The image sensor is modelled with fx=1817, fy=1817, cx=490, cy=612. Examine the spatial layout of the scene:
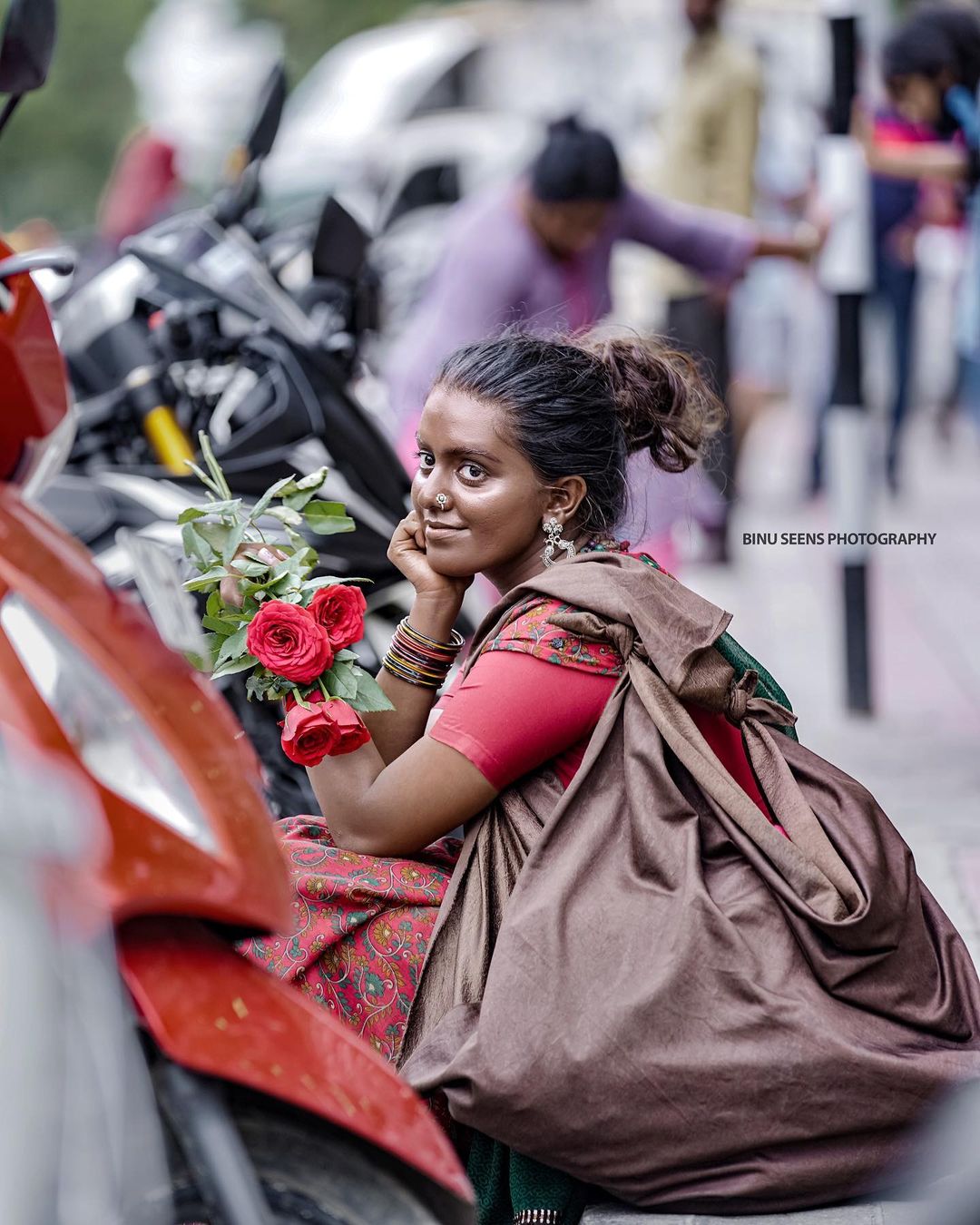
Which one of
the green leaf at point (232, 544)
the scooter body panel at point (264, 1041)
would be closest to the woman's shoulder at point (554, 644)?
the green leaf at point (232, 544)

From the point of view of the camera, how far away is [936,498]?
9406 mm

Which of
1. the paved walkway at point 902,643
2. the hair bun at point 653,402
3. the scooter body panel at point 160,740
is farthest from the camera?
the paved walkway at point 902,643

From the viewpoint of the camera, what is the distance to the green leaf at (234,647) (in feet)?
7.84

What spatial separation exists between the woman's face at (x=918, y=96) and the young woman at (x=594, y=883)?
360 centimetres

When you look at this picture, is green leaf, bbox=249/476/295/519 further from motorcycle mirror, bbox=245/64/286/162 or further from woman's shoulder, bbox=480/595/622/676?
motorcycle mirror, bbox=245/64/286/162

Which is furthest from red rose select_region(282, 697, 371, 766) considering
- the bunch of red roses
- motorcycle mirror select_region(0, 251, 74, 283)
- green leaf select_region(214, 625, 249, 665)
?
motorcycle mirror select_region(0, 251, 74, 283)

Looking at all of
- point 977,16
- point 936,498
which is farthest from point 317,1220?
point 936,498

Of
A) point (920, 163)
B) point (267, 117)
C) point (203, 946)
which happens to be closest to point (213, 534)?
point (203, 946)

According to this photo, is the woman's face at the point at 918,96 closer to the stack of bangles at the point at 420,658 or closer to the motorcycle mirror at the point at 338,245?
the motorcycle mirror at the point at 338,245

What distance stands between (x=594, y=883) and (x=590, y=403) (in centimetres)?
74

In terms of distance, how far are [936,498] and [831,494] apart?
4.21m

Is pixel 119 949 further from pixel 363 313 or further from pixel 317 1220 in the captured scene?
pixel 363 313

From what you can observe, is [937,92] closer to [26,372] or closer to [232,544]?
[232,544]

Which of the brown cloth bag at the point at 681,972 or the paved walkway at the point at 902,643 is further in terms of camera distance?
the paved walkway at the point at 902,643
